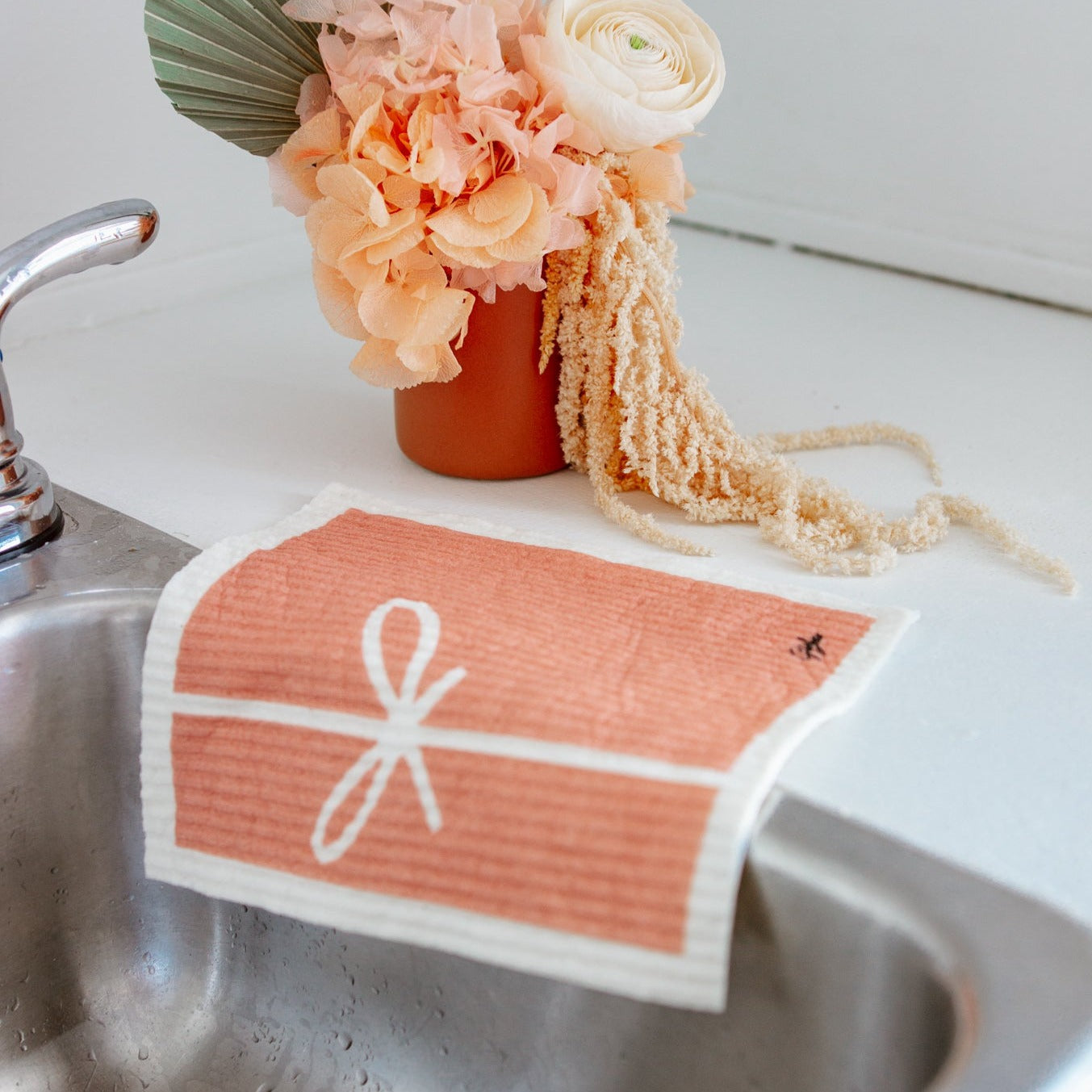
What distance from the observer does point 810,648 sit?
1.76 feet

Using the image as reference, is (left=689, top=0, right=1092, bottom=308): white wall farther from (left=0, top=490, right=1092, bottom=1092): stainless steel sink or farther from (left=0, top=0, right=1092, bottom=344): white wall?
(left=0, top=490, right=1092, bottom=1092): stainless steel sink

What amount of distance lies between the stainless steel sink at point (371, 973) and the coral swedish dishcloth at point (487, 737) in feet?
0.14

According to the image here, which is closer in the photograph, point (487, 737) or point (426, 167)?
point (487, 737)

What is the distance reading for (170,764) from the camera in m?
0.54

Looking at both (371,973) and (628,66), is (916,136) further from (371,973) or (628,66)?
(371,973)

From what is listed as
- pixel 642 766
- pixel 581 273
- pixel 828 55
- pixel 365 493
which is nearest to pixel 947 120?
pixel 828 55

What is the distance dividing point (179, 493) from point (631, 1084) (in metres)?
0.41

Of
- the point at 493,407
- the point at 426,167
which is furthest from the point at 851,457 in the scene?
the point at 426,167

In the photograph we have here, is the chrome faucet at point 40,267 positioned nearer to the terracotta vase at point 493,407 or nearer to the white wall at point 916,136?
the terracotta vase at point 493,407

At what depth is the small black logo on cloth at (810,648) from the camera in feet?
1.74

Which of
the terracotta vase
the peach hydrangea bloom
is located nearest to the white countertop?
the terracotta vase

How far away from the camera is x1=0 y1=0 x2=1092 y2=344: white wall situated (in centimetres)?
92

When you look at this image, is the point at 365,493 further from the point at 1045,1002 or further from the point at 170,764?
the point at 1045,1002

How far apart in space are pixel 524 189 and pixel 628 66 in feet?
0.26
